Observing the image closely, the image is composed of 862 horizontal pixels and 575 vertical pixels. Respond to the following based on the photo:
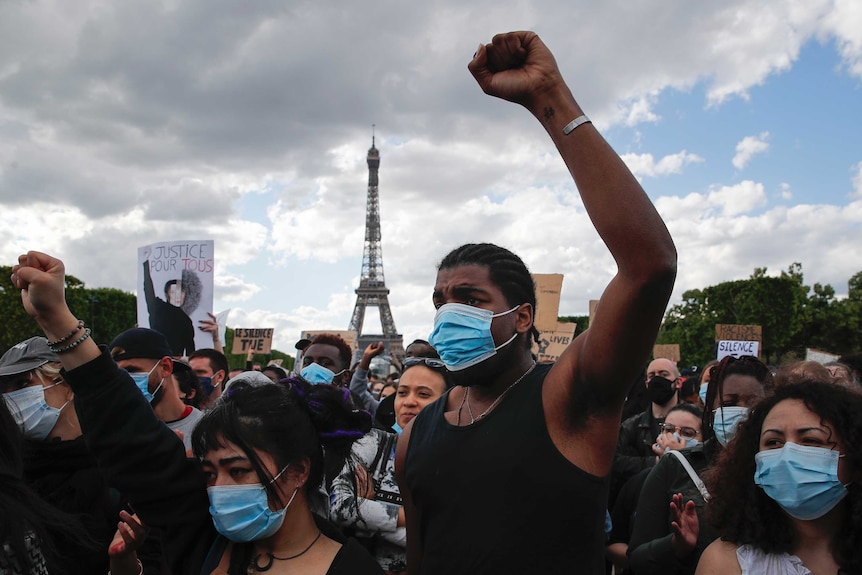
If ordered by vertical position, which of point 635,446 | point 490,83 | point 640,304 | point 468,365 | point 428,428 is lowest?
point 635,446

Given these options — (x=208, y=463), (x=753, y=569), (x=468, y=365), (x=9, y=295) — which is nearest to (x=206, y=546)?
(x=208, y=463)

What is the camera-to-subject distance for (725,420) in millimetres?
3648

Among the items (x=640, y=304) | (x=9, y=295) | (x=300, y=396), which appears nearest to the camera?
(x=640, y=304)

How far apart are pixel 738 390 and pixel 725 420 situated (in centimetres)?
19

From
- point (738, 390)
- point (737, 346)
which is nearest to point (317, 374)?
point (738, 390)

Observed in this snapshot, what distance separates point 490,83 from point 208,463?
1.56m

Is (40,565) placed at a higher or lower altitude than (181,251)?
lower

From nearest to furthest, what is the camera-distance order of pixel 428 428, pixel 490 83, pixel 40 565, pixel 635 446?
pixel 490 83 → pixel 40 565 → pixel 428 428 → pixel 635 446

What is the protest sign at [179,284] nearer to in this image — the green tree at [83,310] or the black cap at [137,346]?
the black cap at [137,346]

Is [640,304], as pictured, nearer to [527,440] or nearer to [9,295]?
[527,440]

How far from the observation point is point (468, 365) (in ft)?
7.20

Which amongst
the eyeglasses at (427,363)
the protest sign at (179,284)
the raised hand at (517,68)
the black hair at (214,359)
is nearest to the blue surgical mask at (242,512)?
the raised hand at (517,68)

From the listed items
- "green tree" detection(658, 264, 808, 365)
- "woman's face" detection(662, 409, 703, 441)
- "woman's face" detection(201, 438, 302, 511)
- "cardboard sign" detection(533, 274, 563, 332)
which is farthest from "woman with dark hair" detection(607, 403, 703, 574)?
"green tree" detection(658, 264, 808, 365)

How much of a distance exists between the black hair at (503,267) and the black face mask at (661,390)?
136 inches
